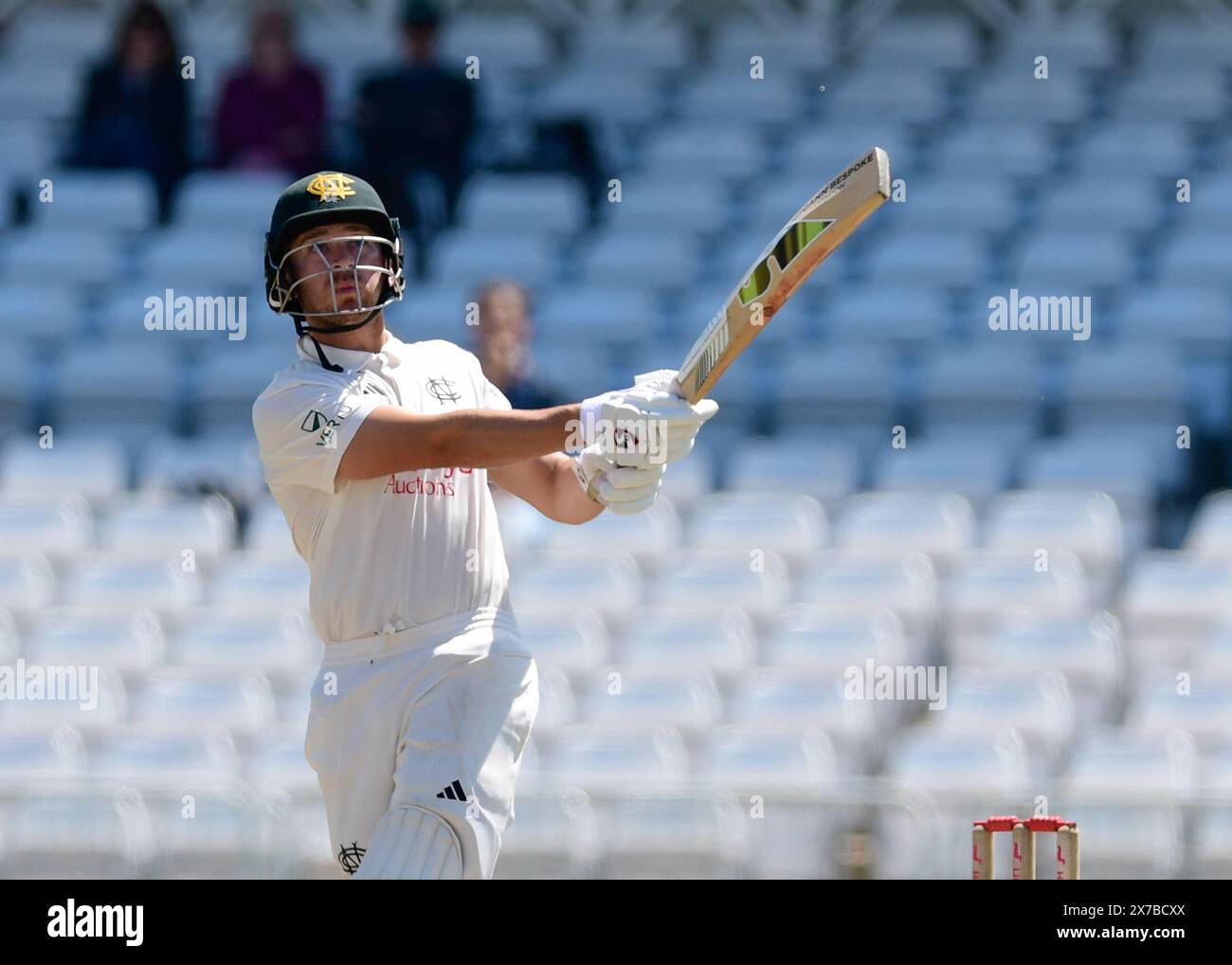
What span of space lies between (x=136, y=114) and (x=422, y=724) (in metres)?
6.55

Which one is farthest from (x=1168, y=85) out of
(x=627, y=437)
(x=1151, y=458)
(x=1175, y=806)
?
(x=627, y=437)

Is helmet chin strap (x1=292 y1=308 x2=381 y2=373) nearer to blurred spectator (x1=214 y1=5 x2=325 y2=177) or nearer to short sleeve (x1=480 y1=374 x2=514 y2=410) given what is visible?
short sleeve (x1=480 y1=374 x2=514 y2=410)

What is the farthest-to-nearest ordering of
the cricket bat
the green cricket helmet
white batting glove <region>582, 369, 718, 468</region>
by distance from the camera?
the green cricket helmet, white batting glove <region>582, 369, 718, 468</region>, the cricket bat

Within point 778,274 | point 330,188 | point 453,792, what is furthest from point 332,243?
point 453,792

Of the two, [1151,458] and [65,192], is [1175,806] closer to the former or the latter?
[1151,458]

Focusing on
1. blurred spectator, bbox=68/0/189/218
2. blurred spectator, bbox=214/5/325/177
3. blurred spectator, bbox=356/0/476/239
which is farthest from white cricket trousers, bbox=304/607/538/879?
blurred spectator, bbox=68/0/189/218

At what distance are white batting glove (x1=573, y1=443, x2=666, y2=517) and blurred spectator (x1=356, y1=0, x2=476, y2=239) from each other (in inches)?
217

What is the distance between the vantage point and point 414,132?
9375 millimetres

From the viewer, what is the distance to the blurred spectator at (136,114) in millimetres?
9641

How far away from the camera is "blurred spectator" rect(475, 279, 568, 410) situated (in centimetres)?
734

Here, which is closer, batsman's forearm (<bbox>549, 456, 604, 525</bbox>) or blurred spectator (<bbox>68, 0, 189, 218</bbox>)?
batsman's forearm (<bbox>549, 456, 604, 525</bbox>)

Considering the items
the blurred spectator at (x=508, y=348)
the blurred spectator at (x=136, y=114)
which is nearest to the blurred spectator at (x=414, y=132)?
the blurred spectator at (x=136, y=114)
